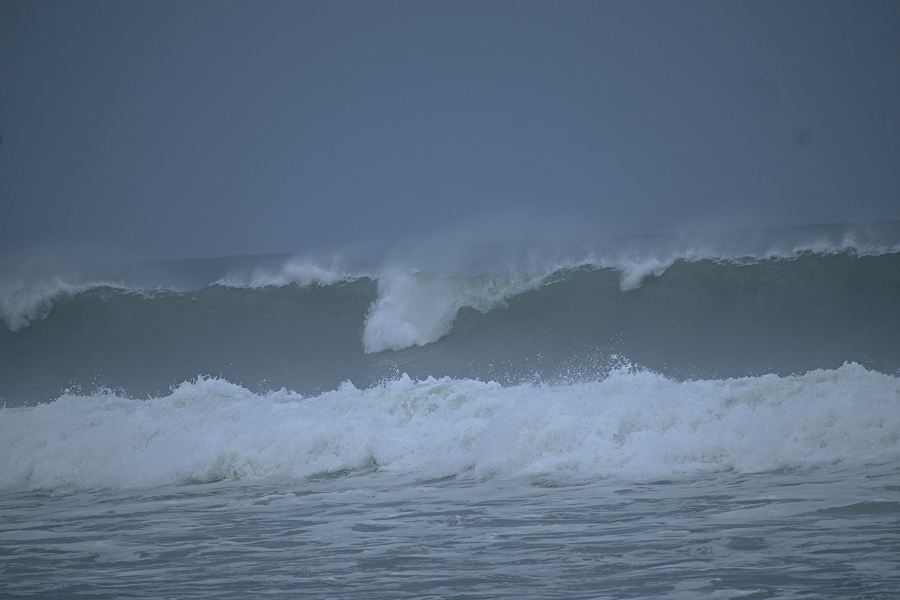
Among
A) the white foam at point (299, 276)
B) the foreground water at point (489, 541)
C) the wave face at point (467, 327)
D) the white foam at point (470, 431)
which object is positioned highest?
the white foam at point (299, 276)

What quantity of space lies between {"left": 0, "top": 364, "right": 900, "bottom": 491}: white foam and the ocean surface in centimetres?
3

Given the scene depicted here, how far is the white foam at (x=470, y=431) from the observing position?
6.71 metres

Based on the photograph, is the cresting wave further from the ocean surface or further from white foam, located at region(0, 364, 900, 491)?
white foam, located at region(0, 364, 900, 491)

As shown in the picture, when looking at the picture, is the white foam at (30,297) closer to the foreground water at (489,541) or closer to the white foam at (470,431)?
the white foam at (470,431)

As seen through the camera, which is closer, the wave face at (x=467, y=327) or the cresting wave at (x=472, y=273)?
the wave face at (x=467, y=327)

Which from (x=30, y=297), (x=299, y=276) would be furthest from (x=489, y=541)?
(x=30, y=297)

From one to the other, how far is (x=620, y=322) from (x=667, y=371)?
2.34 m

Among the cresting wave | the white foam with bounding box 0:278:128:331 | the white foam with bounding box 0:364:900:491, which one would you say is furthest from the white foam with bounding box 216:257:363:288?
the white foam with bounding box 0:364:900:491

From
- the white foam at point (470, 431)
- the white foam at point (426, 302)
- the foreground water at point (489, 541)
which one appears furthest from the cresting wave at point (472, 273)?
the foreground water at point (489, 541)

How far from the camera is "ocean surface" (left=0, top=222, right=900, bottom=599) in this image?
4.52 m

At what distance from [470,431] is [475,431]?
0.19ft

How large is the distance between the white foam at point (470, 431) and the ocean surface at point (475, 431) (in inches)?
1.3

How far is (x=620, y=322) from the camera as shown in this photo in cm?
1384

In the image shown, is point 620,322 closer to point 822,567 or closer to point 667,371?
point 667,371
